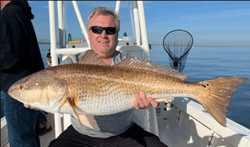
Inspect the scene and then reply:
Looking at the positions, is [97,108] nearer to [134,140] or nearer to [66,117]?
[134,140]

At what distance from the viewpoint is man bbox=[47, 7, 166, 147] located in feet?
6.68

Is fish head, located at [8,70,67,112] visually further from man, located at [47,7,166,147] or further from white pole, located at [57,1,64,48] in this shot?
white pole, located at [57,1,64,48]

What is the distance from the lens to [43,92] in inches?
61.3

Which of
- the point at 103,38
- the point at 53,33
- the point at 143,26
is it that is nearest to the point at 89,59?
the point at 103,38

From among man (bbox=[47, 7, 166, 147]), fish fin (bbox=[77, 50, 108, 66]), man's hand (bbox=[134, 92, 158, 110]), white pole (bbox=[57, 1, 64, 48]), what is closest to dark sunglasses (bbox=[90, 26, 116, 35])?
man (bbox=[47, 7, 166, 147])

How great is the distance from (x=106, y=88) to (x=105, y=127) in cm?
71

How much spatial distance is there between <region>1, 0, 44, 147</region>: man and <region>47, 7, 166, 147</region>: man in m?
0.67

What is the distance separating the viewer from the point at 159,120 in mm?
4621

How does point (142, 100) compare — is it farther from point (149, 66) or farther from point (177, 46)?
point (177, 46)

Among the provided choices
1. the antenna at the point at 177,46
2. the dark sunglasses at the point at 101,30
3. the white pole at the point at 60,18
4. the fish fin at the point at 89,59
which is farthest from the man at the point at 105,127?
the antenna at the point at 177,46

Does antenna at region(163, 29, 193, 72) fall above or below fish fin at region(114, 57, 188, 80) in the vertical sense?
above

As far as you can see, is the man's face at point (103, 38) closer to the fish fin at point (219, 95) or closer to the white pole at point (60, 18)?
the fish fin at point (219, 95)

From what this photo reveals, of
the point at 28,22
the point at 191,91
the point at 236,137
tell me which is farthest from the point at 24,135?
the point at 236,137

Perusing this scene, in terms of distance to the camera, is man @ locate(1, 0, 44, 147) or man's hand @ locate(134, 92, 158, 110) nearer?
man's hand @ locate(134, 92, 158, 110)
